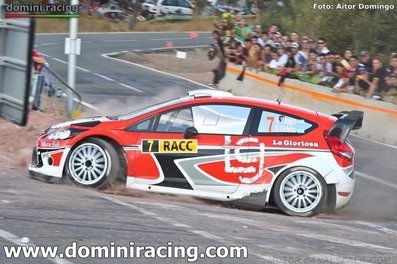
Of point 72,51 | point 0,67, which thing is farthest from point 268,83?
point 0,67

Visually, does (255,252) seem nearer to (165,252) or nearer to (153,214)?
(165,252)

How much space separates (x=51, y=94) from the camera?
17.3m

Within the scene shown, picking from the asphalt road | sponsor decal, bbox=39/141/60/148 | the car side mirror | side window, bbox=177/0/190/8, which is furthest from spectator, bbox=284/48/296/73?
side window, bbox=177/0/190/8

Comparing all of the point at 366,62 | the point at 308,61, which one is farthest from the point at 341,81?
the point at 308,61

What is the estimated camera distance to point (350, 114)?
10023mm

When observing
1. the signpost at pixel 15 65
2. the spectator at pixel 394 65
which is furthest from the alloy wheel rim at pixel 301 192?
the spectator at pixel 394 65

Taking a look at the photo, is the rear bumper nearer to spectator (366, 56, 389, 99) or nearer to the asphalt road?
the asphalt road

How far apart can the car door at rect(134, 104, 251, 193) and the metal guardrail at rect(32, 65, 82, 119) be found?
6.47m

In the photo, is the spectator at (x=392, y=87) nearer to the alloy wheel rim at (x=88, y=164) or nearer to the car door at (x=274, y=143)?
the car door at (x=274, y=143)

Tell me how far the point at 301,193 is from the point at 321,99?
10.1m

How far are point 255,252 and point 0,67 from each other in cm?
766

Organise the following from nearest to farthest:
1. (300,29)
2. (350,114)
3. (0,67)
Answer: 1. (350,114)
2. (0,67)
3. (300,29)

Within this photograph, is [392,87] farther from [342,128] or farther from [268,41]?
[342,128]

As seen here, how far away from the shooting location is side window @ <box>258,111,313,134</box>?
378 inches
